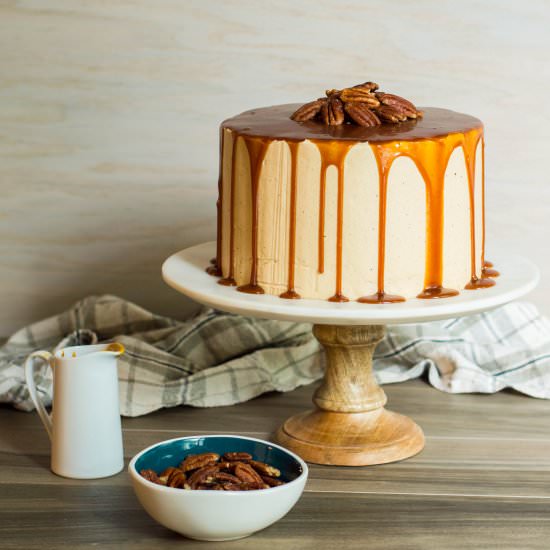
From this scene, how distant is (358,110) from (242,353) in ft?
1.54

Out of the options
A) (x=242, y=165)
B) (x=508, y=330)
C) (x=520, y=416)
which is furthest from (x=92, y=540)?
(x=508, y=330)

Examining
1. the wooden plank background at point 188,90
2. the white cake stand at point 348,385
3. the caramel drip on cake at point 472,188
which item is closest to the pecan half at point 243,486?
the white cake stand at point 348,385

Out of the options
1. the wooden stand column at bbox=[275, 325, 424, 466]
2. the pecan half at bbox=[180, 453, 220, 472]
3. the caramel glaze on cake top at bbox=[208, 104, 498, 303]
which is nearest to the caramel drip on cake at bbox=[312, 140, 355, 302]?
the caramel glaze on cake top at bbox=[208, 104, 498, 303]

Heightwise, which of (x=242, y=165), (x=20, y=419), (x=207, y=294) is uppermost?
(x=242, y=165)

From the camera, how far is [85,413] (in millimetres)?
1074

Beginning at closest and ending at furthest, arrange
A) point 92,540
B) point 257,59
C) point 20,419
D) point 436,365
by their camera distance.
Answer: point 92,540, point 20,419, point 436,365, point 257,59

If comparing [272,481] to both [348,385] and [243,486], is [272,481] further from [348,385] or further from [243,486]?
[348,385]

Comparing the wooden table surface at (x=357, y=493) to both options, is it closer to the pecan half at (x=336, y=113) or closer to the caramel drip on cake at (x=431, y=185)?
the caramel drip on cake at (x=431, y=185)

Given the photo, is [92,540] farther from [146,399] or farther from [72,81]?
[72,81]

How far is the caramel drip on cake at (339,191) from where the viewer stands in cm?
102

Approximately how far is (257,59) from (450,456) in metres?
0.71

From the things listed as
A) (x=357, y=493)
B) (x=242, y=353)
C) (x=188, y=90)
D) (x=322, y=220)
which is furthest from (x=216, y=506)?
(x=188, y=90)

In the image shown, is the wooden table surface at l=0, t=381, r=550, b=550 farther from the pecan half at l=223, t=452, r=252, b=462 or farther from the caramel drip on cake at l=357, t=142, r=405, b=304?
the caramel drip on cake at l=357, t=142, r=405, b=304

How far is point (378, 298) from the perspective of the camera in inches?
41.2
